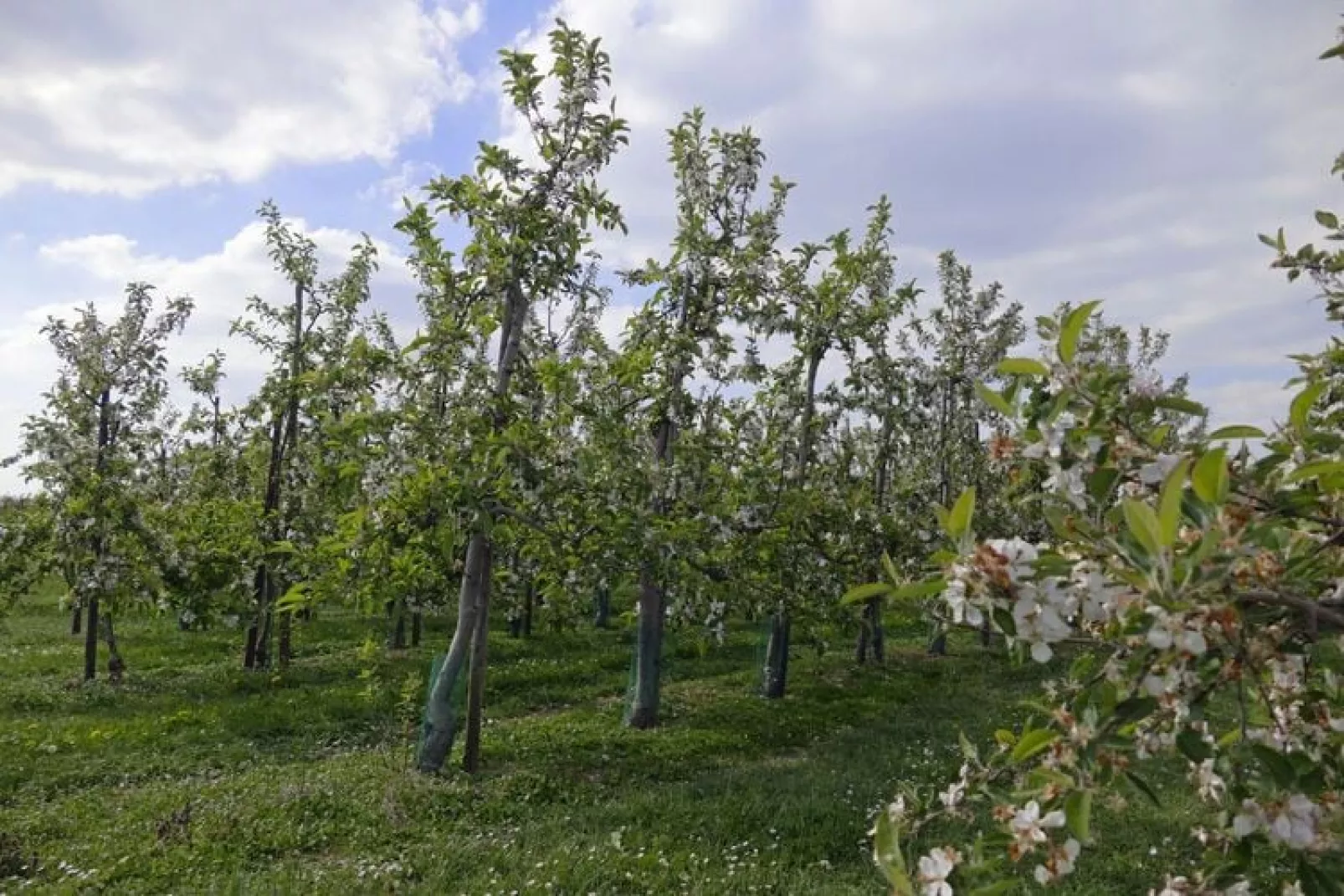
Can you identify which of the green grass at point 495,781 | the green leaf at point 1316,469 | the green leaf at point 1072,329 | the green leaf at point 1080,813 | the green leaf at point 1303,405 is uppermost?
the green leaf at point 1072,329

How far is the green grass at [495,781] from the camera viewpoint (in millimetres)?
6371

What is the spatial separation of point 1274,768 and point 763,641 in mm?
12506

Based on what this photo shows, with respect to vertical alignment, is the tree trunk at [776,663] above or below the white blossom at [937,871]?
below

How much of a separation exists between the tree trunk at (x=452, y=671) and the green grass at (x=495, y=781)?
298mm

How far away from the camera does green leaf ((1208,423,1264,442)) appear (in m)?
2.03

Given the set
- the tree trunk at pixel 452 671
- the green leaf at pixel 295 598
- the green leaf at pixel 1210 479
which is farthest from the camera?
the tree trunk at pixel 452 671

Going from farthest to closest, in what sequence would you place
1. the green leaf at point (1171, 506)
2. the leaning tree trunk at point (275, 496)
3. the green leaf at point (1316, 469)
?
1. the leaning tree trunk at point (275, 496)
2. the green leaf at point (1316, 469)
3. the green leaf at point (1171, 506)

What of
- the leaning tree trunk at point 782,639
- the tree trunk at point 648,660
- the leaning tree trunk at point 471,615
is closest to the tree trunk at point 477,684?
the leaning tree trunk at point 471,615

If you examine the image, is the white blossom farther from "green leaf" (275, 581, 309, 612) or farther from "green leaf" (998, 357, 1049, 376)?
"green leaf" (275, 581, 309, 612)

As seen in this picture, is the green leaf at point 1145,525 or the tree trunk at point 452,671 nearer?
the green leaf at point 1145,525

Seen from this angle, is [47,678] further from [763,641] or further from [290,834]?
[763,641]

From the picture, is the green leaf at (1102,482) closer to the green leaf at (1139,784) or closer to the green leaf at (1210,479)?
the green leaf at (1210,479)

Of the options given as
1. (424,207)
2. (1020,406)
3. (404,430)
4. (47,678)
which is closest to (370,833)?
(404,430)

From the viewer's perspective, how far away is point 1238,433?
6.74 ft
